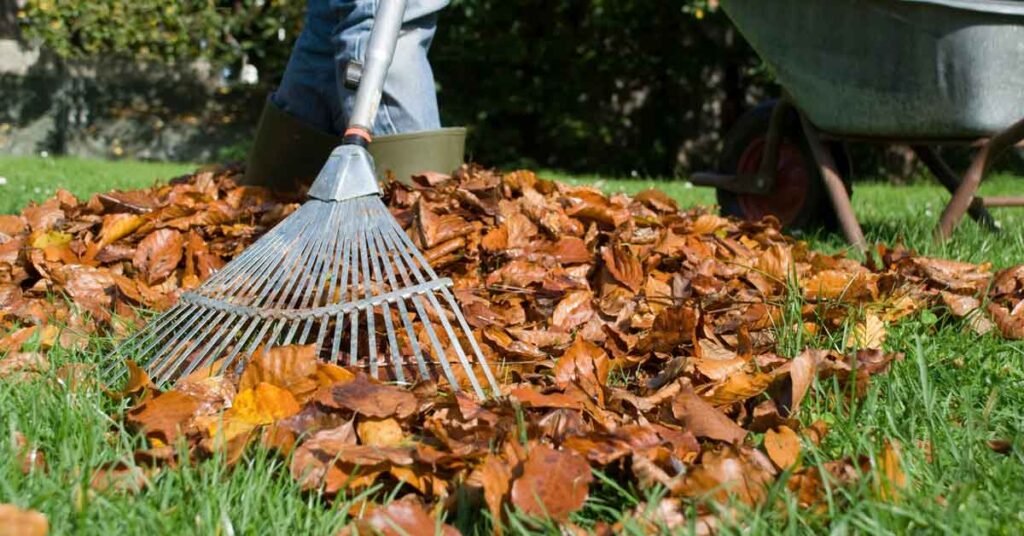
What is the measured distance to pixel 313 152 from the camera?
3008 millimetres

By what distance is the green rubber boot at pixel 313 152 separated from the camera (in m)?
2.78

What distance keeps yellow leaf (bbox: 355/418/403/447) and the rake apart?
149mm

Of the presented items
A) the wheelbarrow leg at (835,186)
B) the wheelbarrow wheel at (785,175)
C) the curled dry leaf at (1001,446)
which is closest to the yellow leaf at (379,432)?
the curled dry leaf at (1001,446)

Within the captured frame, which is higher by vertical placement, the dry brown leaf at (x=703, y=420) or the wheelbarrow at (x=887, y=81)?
the wheelbarrow at (x=887, y=81)

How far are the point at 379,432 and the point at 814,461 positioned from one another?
0.59m

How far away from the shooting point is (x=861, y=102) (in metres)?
3.34

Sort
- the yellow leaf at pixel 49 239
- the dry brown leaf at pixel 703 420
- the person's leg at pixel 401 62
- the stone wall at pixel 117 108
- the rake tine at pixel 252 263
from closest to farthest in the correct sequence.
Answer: the dry brown leaf at pixel 703 420, the rake tine at pixel 252 263, the yellow leaf at pixel 49 239, the person's leg at pixel 401 62, the stone wall at pixel 117 108

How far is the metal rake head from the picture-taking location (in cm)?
177

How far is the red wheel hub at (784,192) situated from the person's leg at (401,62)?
1415 millimetres

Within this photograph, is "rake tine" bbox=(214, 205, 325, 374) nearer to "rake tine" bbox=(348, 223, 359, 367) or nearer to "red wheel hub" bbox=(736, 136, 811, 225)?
"rake tine" bbox=(348, 223, 359, 367)

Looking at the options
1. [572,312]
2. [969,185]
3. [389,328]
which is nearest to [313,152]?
[572,312]

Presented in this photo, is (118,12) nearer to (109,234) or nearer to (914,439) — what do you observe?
(109,234)

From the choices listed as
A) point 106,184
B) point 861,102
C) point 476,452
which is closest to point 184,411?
point 476,452

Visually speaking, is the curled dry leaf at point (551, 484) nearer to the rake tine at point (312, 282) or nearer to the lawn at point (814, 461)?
the lawn at point (814, 461)
